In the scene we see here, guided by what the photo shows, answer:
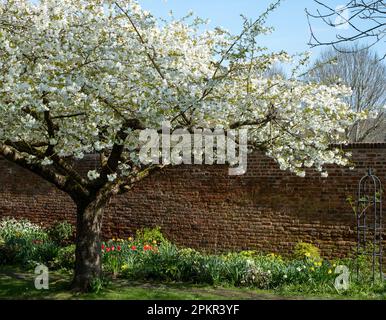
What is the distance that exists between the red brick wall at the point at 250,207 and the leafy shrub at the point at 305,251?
225 millimetres

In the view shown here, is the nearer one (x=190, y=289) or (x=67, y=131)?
(x=67, y=131)

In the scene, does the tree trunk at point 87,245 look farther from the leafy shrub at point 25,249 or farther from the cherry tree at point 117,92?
the leafy shrub at point 25,249

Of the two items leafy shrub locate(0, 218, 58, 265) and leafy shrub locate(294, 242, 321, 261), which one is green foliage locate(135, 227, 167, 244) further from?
leafy shrub locate(294, 242, 321, 261)

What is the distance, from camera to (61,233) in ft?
46.5

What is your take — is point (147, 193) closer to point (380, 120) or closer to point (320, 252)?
point (320, 252)

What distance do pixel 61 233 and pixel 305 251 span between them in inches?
257

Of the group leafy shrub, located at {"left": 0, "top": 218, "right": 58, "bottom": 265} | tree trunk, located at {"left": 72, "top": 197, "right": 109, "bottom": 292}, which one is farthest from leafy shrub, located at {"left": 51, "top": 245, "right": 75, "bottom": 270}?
tree trunk, located at {"left": 72, "top": 197, "right": 109, "bottom": 292}

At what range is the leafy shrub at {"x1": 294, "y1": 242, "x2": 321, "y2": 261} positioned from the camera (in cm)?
→ 1091

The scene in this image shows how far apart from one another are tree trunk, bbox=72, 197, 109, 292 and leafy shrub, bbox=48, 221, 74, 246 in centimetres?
568

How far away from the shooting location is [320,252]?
11.4m

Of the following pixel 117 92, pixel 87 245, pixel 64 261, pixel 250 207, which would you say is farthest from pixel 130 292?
pixel 250 207

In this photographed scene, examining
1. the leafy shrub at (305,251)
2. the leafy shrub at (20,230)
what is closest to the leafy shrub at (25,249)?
the leafy shrub at (20,230)

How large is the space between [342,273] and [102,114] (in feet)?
16.5

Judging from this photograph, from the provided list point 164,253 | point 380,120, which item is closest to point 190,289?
point 164,253
